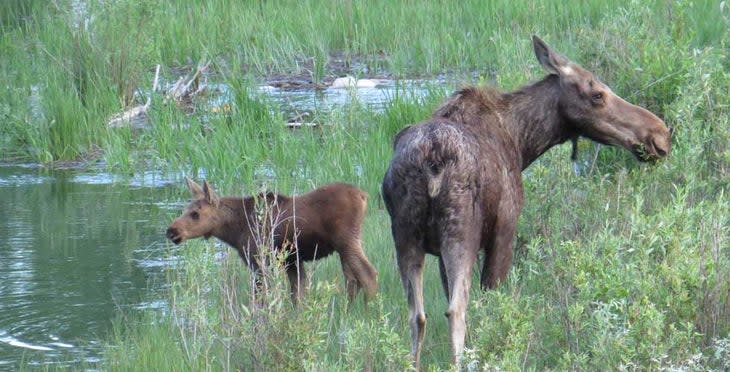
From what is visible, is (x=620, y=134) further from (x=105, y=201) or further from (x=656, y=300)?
(x=105, y=201)

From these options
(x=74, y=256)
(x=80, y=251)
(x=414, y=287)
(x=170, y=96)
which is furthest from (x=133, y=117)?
(x=414, y=287)

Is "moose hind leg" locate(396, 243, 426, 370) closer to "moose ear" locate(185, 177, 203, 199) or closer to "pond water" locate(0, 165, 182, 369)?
"pond water" locate(0, 165, 182, 369)

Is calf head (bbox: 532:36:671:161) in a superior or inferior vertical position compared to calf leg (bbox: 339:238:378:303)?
superior

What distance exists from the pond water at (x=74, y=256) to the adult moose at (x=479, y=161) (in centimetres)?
265

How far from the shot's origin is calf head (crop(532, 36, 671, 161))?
7.80 metres

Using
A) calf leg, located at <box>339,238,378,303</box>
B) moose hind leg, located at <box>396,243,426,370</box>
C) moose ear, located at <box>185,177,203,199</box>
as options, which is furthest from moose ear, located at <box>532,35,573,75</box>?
moose ear, located at <box>185,177,203,199</box>


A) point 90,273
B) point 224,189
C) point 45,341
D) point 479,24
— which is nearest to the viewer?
point 45,341

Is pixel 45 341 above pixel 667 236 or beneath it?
beneath

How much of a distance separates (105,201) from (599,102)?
6.61 m

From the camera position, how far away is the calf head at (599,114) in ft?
25.6

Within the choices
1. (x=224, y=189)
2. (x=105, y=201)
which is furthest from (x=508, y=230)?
(x=105, y=201)

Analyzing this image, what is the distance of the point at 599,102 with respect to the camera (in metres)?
7.79

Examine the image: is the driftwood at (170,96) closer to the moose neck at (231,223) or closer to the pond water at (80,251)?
the pond water at (80,251)

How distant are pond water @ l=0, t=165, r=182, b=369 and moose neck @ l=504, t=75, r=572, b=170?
3032 millimetres
